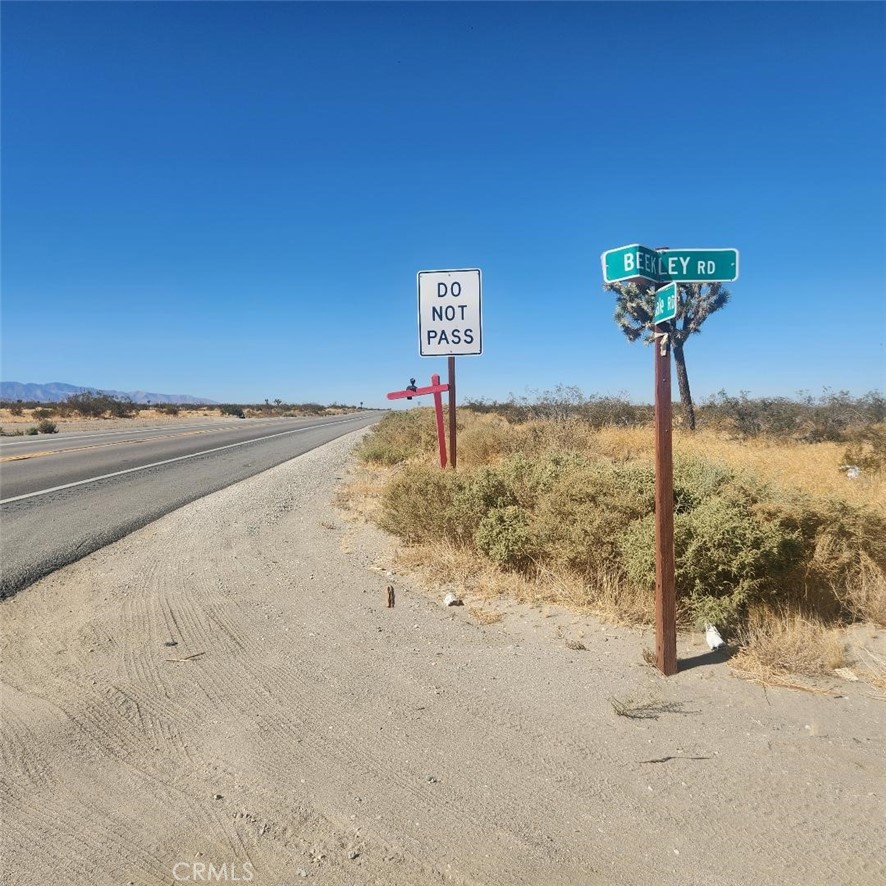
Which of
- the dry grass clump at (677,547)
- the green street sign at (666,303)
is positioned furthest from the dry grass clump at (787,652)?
the green street sign at (666,303)

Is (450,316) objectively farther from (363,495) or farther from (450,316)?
(363,495)

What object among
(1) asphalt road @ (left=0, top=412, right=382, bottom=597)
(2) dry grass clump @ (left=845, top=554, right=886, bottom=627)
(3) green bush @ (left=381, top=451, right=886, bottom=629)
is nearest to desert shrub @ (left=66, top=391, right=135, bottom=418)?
(1) asphalt road @ (left=0, top=412, right=382, bottom=597)

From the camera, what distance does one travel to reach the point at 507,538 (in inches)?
225

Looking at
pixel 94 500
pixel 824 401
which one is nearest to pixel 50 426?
pixel 94 500

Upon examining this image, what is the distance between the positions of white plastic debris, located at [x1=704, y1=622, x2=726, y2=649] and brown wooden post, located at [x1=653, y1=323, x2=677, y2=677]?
0.40m

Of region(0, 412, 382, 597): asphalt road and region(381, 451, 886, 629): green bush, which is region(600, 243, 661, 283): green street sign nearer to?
region(381, 451, 886, 629): green bush

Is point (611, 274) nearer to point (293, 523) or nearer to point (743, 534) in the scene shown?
point (743, 534)

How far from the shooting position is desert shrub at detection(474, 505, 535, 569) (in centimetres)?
566

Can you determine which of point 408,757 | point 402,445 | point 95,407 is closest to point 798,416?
point 402,445

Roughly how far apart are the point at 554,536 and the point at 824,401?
21556 millimetres

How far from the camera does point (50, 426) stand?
109 feet

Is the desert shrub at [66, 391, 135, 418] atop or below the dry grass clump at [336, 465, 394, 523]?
atop
